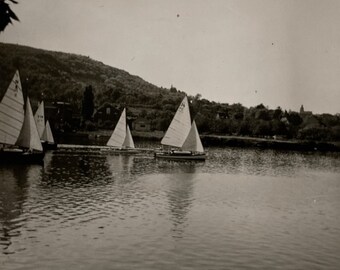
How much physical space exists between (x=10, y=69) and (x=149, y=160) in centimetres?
7442

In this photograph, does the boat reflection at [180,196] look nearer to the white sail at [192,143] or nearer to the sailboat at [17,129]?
the white sail at [192,143]

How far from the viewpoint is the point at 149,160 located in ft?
235

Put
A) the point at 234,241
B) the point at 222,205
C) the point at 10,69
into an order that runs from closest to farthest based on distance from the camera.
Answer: the point at 234,241 < the point at 222,205 < the point at 10,69

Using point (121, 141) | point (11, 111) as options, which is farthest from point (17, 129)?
point (121, 141)

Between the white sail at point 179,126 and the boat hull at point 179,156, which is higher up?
the white sail at point 179,126

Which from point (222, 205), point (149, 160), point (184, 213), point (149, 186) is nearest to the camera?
point (184, 213)

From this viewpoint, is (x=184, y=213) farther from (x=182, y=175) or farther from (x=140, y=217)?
(x=182, y=175)

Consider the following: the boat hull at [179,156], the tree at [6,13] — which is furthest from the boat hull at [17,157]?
the tree at [6,13]

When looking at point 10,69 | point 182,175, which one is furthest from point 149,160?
point 10,69

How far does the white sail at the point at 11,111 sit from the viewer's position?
5122 centimetres

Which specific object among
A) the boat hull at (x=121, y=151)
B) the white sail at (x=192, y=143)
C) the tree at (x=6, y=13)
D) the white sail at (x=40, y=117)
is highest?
the white sail at (x=40, y=117)

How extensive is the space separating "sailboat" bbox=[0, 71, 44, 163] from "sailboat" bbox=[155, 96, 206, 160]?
980 inches

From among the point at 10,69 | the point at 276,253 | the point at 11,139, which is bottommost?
the point at 276,253

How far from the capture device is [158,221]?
29.9 metres
